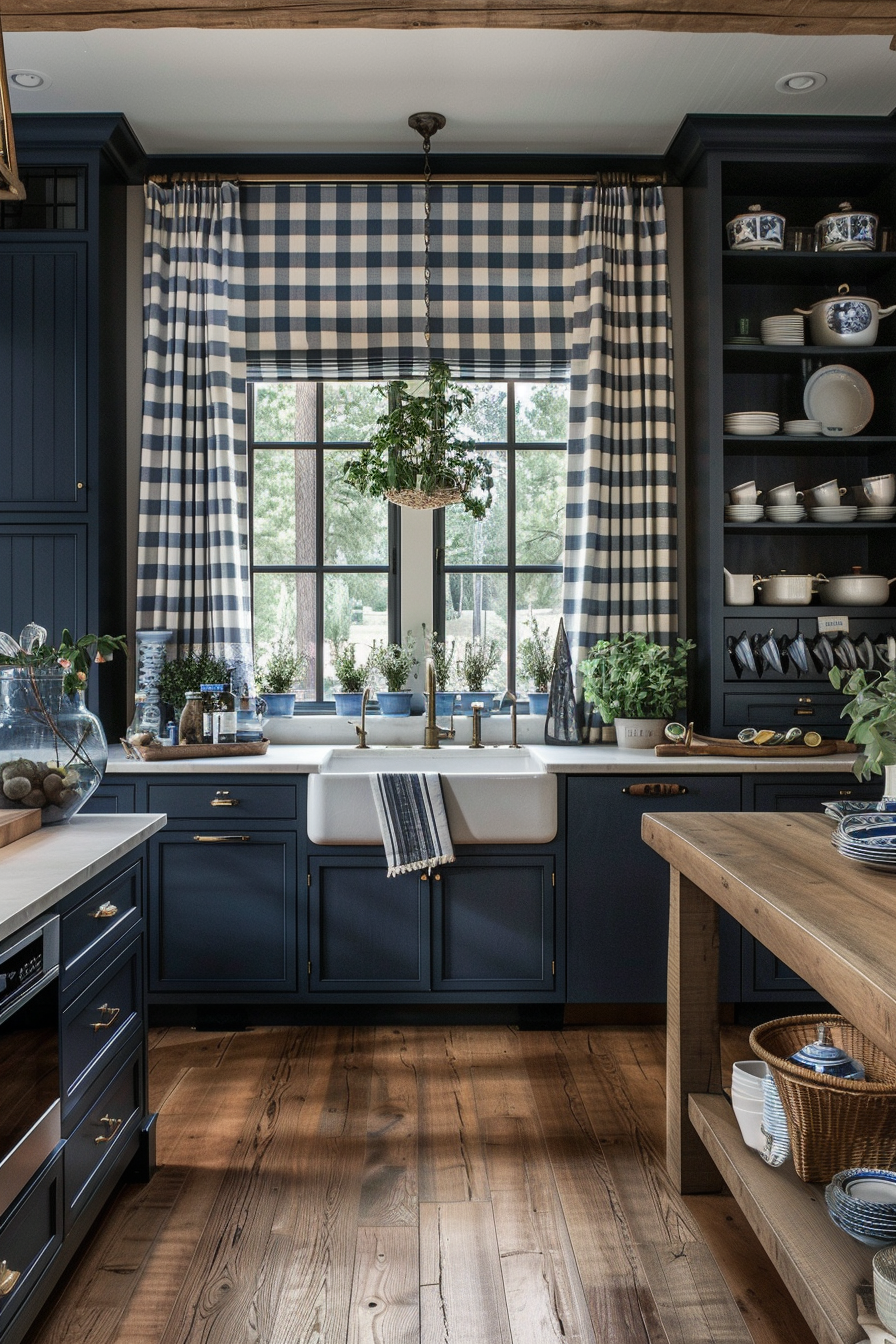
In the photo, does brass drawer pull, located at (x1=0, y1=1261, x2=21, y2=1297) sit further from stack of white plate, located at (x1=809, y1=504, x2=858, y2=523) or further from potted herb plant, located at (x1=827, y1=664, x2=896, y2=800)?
stack of white plate, located at (x1=809, y1=504, x2=858, y2=523)

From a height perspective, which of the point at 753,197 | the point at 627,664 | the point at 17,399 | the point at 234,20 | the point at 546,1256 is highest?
the point at 753,197

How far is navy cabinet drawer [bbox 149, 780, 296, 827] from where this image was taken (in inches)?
128

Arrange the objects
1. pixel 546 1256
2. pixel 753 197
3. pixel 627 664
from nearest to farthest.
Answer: pixel 546 1256 → pixel 627 664 → pixel 753 197

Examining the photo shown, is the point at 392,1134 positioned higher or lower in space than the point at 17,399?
lower

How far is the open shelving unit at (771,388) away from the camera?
3510 millimetres

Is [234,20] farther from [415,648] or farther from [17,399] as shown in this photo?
[415,648]

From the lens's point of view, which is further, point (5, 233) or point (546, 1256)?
point (5, 233)

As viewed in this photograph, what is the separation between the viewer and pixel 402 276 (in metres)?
3.79

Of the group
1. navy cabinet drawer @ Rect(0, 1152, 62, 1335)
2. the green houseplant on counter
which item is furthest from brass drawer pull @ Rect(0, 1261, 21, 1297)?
the green houseplant on counter

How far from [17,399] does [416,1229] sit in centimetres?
292

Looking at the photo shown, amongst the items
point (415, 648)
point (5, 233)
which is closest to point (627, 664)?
point (415, 648)

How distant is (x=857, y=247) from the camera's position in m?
3.52

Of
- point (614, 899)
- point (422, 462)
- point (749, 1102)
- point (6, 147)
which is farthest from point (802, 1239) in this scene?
point (422, 462)

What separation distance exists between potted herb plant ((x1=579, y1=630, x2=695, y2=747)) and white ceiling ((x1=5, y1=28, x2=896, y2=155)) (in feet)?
6.05
